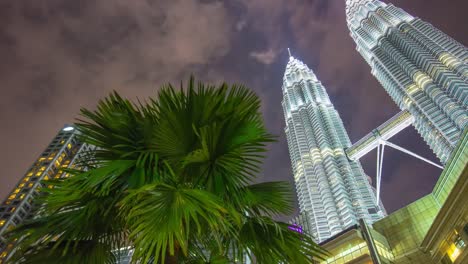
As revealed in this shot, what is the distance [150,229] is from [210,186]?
917 mm

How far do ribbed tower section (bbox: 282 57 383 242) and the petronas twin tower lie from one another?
0.98ft

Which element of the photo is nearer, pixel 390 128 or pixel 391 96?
pixel 390 128

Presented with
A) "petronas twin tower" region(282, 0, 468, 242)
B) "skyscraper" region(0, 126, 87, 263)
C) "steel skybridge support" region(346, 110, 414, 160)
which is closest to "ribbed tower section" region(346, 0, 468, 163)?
"petronas twin tower" region(282, 0, 468, 242)

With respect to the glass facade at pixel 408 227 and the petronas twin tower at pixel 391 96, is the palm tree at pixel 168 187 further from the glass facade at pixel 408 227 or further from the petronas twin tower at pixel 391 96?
the petronas twin tower at pixel 391 96

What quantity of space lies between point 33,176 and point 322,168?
86.7m

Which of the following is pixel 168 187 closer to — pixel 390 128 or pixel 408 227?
pixel 408 227

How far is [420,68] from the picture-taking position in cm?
8531

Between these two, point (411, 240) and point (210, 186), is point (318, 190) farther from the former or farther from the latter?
point (210, 186)

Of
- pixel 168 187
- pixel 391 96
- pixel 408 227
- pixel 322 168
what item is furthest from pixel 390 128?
pixel 168 187

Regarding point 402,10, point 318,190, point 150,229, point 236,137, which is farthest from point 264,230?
point 402,10

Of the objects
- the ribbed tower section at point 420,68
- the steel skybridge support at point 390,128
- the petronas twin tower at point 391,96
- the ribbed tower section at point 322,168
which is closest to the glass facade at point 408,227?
the ribbed tower section at point 322,168

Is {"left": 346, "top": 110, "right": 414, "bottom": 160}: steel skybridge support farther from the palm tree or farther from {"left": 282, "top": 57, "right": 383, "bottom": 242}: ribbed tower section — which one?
the palm tree

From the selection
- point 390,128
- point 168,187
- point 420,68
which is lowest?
point 168,187

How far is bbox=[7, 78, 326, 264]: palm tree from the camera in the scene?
329 centimetres
